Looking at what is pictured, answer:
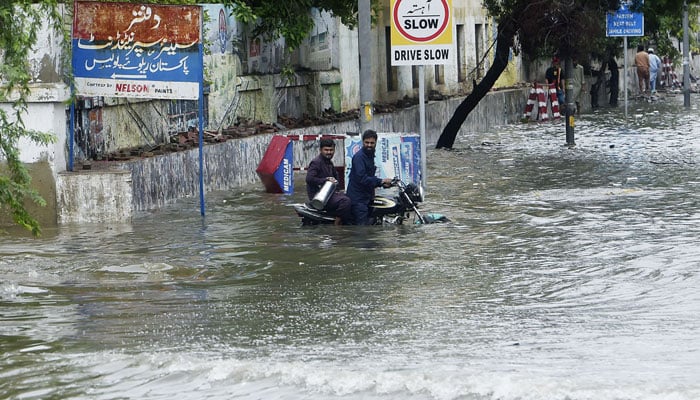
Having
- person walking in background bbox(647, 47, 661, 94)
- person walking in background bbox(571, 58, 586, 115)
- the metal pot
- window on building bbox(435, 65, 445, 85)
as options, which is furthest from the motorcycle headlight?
person walking in background bbox(647, 47, 661, 94)

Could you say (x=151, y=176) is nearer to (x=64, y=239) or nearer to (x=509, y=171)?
(x=64, y=239)

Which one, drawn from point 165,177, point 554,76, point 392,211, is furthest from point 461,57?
point 392,211

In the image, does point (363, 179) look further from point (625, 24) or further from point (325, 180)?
point (625, 24)

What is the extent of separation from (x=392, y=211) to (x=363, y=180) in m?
0.55

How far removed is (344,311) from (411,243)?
12.8ft

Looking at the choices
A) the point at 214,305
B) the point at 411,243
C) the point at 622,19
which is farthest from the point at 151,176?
the point at 622,19

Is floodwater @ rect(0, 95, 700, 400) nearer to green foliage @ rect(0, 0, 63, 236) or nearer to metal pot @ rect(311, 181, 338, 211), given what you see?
metal pot @ rect(311, 181, 338, 211)

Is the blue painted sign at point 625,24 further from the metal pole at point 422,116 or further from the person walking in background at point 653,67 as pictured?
the person walking in background at point 653,67

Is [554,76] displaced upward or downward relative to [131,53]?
downward

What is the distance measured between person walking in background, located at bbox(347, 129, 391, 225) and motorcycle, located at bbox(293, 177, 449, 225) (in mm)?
154

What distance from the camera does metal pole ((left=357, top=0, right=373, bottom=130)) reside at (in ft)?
64.7

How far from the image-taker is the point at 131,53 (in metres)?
15.7

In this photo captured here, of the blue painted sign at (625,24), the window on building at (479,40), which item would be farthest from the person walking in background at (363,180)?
the window on building at (479,40)

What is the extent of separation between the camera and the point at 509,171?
22.4 m
